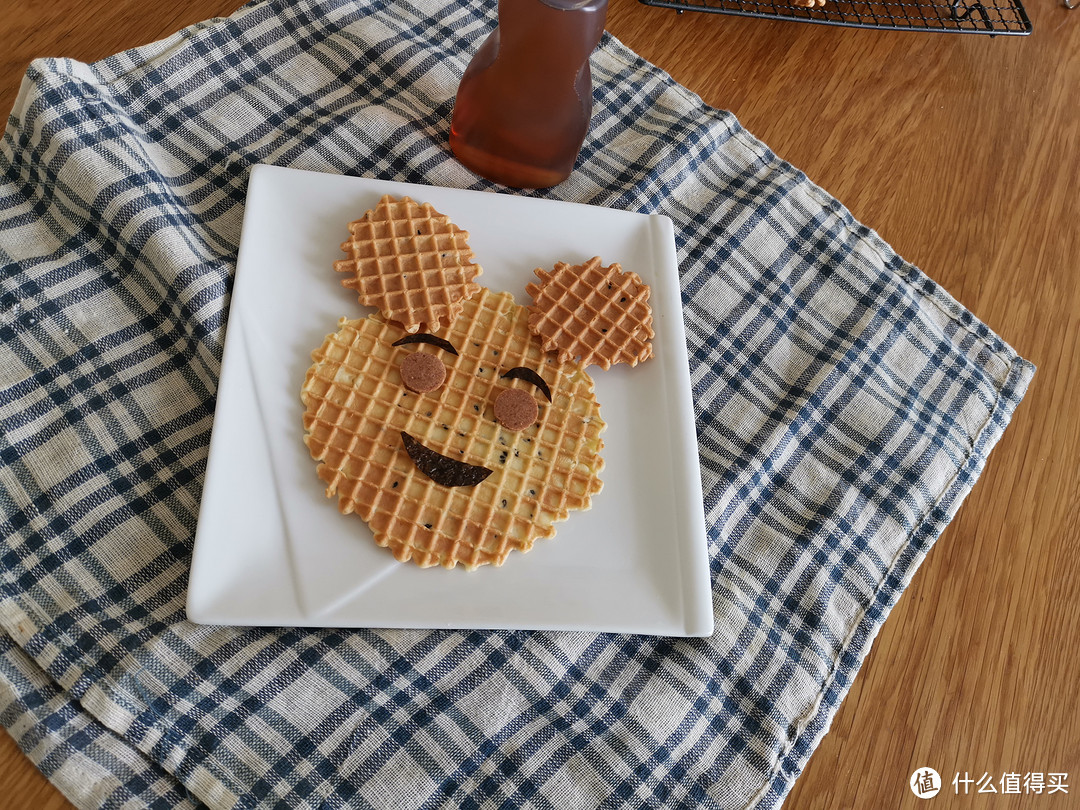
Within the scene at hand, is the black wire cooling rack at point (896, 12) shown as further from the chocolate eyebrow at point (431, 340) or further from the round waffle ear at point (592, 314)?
the chocolate eyebrow at point (431, 340)

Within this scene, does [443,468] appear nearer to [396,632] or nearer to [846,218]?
[396,632]

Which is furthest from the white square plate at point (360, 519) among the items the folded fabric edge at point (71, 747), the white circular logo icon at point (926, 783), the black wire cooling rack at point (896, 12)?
the black wire cooling rack at point (896, 12)

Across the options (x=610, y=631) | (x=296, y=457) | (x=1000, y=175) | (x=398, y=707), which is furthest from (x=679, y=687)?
(x=1000, y=175)

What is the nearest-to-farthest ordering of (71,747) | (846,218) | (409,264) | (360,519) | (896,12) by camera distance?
(71,747) < (360,519) < (409,264) < (846,218) < (896,12)

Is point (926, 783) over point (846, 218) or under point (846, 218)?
under

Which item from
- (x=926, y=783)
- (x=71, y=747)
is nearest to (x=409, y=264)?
(x=71, y=747)

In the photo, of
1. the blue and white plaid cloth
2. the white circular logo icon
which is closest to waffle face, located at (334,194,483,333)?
the blue and white plaid cloth

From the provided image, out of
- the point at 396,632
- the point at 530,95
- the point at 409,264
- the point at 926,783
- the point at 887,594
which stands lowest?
the point at 926,783

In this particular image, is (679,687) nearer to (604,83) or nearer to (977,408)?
(977,408)

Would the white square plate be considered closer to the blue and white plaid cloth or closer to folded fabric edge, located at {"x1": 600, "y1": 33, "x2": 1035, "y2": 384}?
the blue and white plaid cloth
